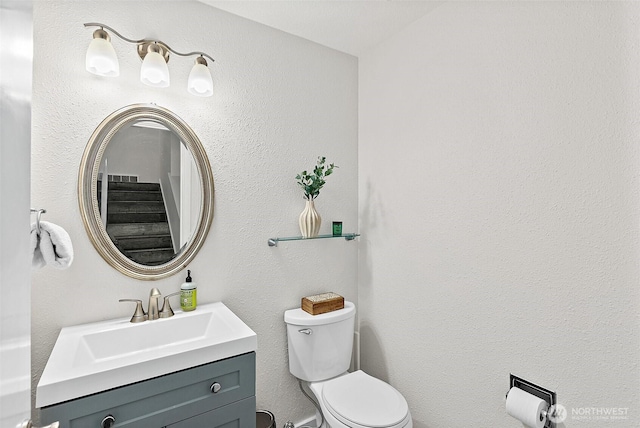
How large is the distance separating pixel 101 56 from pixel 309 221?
3.99ft

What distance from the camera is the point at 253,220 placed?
1.85 meters

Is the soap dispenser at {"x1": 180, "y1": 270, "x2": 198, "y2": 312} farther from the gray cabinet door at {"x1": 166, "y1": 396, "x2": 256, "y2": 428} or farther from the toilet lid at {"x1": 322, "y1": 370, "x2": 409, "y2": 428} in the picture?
the toilet lid at {"x1": 322, "y1": 370, "x2": 409, "y2": 428}

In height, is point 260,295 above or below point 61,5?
below

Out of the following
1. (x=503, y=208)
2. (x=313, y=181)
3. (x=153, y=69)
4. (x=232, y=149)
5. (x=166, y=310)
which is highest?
(x=153, y=69)

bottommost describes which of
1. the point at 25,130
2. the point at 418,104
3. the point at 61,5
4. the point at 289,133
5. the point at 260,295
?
the point at 260,295

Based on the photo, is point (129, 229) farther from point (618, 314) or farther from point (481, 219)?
point (618, 314)

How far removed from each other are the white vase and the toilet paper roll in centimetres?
119

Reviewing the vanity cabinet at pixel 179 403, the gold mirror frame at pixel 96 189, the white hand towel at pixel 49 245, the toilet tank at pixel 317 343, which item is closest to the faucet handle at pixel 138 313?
the gold mirror frame at pixel 96 189

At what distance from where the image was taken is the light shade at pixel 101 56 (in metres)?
1.34

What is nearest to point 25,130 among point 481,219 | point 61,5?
point 61,5

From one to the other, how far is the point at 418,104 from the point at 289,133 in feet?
2.48

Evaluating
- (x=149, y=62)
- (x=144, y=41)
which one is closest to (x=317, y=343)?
(x=149, y=62)

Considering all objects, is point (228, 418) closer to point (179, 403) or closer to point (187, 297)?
point (179, 403)

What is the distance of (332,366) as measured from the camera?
187 centimetres
